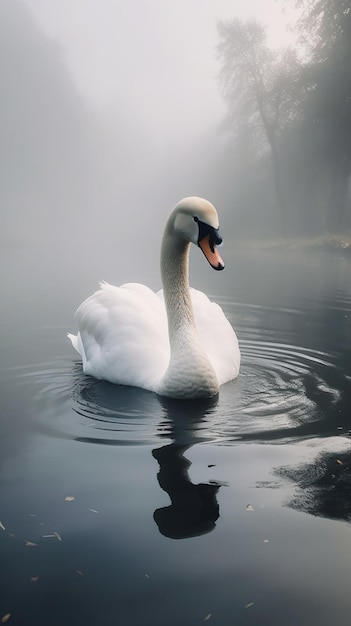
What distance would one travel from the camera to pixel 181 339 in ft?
18.0

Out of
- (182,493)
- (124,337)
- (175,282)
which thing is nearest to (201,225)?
(175,282)

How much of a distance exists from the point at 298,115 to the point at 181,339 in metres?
29.4

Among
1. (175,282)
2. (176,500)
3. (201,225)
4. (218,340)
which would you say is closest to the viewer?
(176,500)

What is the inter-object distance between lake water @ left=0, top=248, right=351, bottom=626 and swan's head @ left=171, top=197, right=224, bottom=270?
120 cm

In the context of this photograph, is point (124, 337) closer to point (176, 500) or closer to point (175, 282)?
point (175, 282)

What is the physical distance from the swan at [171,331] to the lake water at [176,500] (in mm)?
171

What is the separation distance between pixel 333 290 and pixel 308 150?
20.1 m

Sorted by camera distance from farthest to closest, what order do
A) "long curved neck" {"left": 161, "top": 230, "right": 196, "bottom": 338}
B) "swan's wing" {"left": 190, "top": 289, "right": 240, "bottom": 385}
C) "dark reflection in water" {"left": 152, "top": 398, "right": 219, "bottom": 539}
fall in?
1. "swan's wing" {"left": 190, "top": 289, "right": 240, "bottom": 385}
2. "long curved neck" {"left": 161, "top": 230, "right": 196, "bottom": 338}
3. "dark reflection in water" {"left": 152, "top": 398, "right": 219, "bottom": 539}

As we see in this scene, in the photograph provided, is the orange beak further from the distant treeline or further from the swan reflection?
the distant treeline

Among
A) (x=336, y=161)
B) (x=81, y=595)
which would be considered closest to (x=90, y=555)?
(x=81, y=595)

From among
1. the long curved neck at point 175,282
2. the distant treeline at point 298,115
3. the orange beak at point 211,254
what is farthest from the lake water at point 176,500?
the distant treeline at point 298,115

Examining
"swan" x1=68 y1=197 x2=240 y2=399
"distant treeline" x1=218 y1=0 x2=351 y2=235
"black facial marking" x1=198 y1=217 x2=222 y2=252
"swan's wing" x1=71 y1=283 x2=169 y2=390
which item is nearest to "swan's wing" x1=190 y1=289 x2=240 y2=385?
"swan" x1=68 y1=197 x2=240 y2=399

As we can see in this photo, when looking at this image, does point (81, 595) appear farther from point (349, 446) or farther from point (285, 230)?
point (285, 230)

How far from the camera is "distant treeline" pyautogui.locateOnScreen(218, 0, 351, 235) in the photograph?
2873 centimetres
